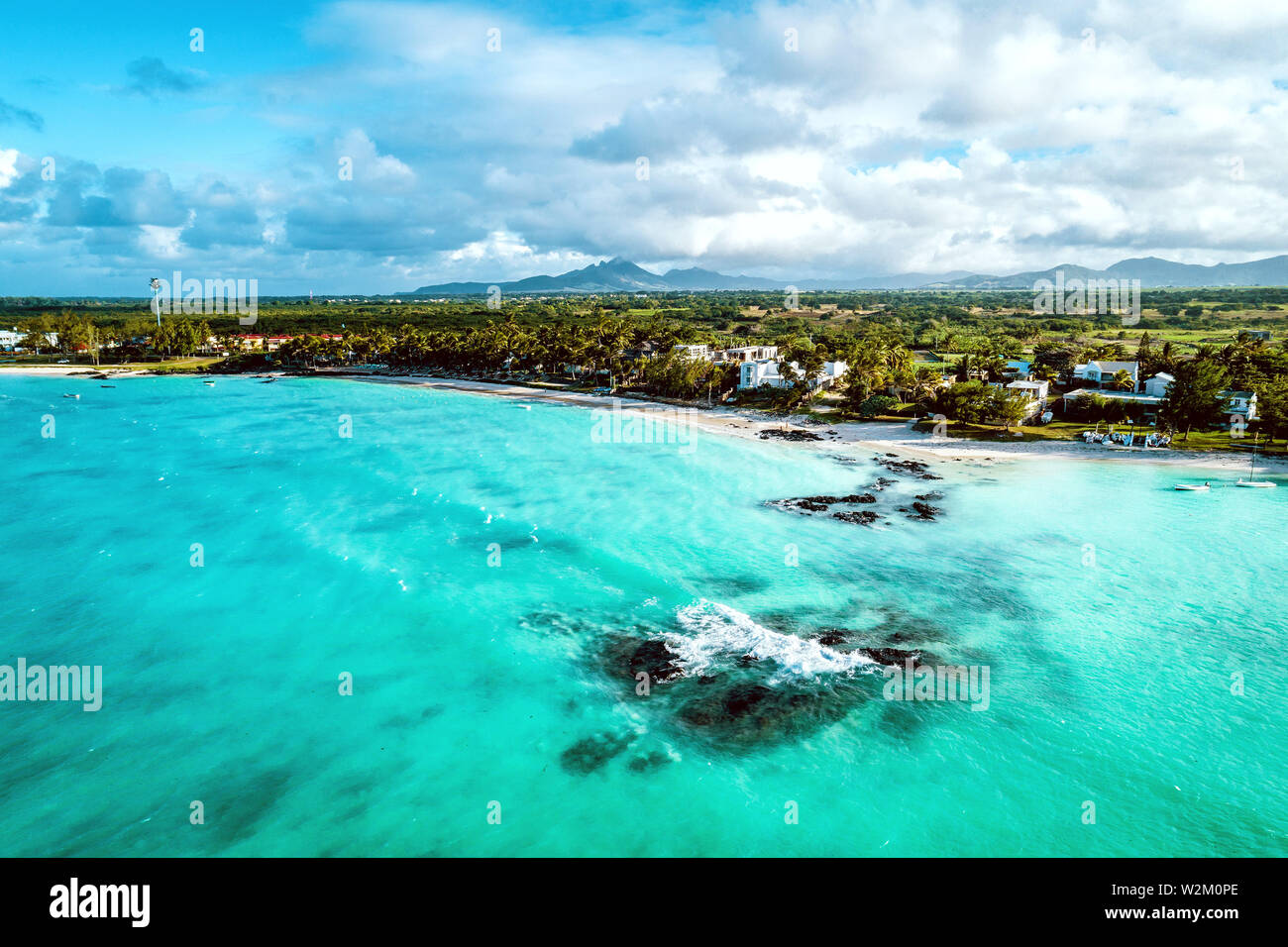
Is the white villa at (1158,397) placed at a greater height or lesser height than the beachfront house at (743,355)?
lesser

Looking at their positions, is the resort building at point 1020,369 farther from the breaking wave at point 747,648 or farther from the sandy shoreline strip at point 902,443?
the breaking wave at point 747,648

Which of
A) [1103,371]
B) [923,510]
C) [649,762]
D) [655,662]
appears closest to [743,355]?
[1103,371]

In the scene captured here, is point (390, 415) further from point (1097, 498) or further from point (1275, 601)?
point (1275, 601)

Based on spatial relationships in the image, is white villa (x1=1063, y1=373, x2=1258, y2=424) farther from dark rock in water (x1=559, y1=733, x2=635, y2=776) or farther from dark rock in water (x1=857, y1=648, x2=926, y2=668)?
dark rock in water (x1=559, y1=733, x2=635, y2=776)

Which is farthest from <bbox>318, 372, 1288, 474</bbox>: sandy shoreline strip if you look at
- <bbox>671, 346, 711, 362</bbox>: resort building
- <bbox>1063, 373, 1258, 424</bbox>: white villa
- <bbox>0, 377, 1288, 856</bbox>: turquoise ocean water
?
<bbox>671, 346, 711, 362</bbox>: resort building

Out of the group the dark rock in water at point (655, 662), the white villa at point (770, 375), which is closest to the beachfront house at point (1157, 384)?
the white villa at point (770, 375)
